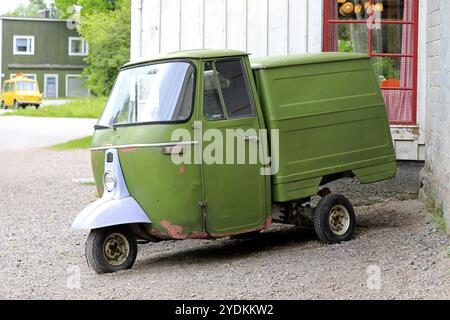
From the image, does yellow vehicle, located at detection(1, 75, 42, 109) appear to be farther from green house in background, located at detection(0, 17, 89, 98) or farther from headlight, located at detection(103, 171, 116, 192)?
headlight, located at detection(103, 171, 116, 192)

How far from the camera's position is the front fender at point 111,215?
772 centimetres

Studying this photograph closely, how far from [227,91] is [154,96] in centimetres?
70

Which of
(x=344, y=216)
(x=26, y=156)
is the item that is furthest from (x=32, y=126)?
(x=344, y=216)

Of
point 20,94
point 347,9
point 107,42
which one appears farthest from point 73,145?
point 20,94

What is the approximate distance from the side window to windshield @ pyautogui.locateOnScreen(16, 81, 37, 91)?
46098mm

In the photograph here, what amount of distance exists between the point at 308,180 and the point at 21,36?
204 feet

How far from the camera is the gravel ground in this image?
22.9 ft

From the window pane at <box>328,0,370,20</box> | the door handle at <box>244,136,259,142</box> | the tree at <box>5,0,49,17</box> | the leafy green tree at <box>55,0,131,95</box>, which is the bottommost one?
the door handle at <box>244,136,259,142</box>

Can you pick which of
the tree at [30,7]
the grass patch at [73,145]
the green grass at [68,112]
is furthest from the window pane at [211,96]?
the tree at [30,7]

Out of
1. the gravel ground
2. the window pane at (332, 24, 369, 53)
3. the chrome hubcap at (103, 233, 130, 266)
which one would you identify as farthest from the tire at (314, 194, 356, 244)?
the window pane at (332, 24, 369, 53)

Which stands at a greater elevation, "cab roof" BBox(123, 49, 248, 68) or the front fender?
"cab roof" BBox(123, 49, 248, 68)

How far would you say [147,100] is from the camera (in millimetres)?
8258

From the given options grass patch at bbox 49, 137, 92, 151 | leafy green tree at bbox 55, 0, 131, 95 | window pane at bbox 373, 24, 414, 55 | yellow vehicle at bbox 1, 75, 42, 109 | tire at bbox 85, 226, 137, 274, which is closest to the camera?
tire at bbox 85, 226, 137, 274
